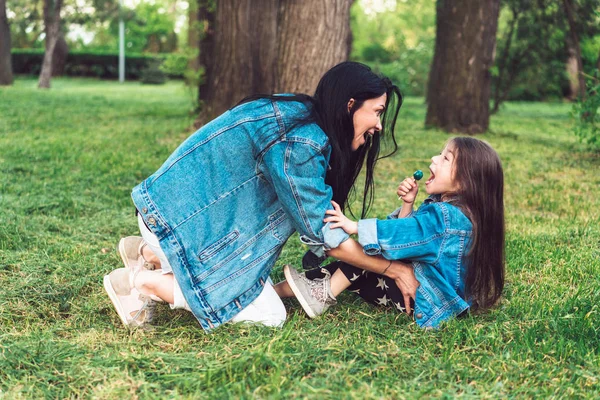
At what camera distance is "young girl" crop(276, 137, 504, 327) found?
107 inches

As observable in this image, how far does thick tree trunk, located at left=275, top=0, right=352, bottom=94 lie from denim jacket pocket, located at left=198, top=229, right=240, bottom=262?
3633 millimetres

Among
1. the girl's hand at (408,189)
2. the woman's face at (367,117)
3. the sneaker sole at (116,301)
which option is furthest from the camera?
the girl's hand at (408,189)

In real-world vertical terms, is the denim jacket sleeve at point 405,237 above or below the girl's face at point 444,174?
below

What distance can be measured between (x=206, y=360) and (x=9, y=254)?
5.93 ft

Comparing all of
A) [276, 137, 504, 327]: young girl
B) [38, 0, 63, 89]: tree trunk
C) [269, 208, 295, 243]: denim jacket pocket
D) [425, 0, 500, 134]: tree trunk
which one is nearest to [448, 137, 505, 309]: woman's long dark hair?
[276, 137, 504, 327]: young girl

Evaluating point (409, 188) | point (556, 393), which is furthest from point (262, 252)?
point (556, 393)

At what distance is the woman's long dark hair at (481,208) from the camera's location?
2.84 metres

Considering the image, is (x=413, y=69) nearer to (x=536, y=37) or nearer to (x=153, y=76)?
(x=536, y=37)

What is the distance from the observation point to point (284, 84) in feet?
20.0

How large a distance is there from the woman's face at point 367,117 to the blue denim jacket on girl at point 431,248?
0.36m

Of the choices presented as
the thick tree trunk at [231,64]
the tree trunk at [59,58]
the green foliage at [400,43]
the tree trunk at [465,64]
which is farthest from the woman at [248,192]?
the tree trunk at [59,58]

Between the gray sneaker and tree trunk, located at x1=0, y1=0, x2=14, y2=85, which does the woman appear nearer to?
the gray sneaker

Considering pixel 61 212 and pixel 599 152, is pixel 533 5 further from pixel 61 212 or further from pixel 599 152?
pixel 61 212

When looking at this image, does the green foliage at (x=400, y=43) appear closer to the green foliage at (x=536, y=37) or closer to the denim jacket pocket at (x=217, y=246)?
the green foliage at (x=536, y=37)
